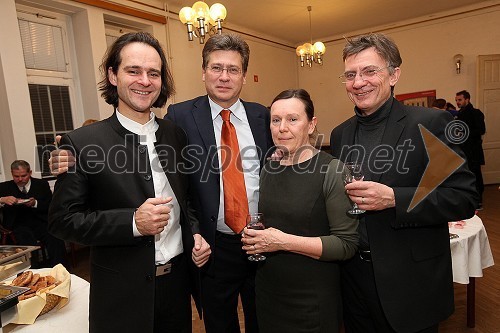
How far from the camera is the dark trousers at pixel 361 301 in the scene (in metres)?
1.52

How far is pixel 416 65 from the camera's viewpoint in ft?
28.5

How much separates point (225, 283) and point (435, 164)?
1.19 m

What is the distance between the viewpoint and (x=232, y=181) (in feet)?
6.08

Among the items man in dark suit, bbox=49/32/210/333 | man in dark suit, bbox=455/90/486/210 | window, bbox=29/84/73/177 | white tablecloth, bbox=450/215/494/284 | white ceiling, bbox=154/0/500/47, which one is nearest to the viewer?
man in dark suit, bbox=49/32/210/333

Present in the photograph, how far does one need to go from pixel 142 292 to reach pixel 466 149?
23.2 ft

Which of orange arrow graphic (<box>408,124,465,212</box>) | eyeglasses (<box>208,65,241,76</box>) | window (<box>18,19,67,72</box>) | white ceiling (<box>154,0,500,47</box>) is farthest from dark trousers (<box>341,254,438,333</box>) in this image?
white ceiling (<box>154,0,500,47</box>)

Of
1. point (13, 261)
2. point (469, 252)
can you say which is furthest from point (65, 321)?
point (469, 252)

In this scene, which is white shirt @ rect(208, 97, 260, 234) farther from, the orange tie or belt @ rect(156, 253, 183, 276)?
A: belt @ rect(156, 253, 183, 276)

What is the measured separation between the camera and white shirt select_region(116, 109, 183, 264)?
1491 mm

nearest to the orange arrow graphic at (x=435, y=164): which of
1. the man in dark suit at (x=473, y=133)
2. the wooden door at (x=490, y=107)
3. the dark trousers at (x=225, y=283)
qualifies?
the dark trousers at (x=225, y=283)

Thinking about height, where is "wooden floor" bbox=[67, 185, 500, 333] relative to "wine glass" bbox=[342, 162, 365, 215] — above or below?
below

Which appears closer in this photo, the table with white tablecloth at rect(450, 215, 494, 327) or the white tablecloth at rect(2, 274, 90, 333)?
the white tablecloth at rect(2, 274, 90, 333)

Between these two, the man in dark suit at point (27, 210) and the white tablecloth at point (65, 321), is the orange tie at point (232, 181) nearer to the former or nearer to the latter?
the white tablecloth at point (65, 321)

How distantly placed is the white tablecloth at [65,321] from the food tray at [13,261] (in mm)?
284
